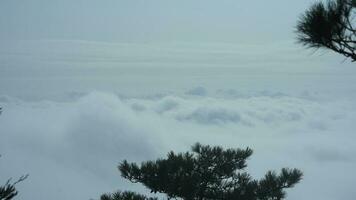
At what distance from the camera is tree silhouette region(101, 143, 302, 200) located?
14.0m

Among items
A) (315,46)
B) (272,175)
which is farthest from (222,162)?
(315,46)

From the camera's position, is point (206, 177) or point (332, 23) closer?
point (332, 23)

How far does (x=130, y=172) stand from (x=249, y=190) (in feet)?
14.2

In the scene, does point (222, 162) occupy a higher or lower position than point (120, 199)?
higher

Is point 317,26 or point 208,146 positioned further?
point 208,146

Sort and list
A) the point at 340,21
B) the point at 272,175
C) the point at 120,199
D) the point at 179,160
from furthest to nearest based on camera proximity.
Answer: the point at 272,175
the point at 179,160
the point at 120,199
the point at 340,21

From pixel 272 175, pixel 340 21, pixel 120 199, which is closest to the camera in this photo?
pixel 340 21

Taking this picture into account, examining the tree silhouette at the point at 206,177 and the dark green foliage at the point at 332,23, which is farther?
the tree silhouette at the point at 206,177

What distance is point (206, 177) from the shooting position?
47.3 ft

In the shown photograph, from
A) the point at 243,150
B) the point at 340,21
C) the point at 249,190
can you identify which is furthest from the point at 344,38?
the point at 249,190

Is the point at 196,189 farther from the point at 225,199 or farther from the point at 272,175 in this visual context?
the point at 272,175

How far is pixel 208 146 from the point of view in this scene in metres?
14.5

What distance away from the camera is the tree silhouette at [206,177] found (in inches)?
551

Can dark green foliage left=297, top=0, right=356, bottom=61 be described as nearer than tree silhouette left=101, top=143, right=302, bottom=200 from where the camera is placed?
Yes
